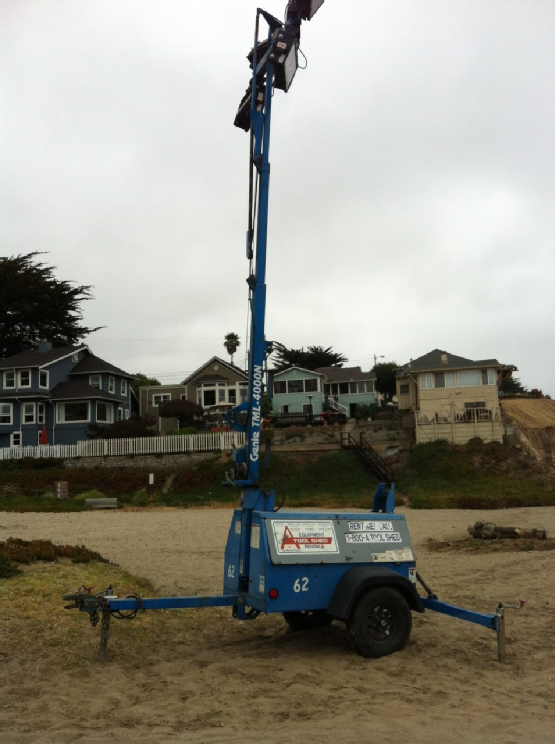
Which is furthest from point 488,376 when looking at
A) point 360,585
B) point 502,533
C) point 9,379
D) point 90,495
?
point 360,585

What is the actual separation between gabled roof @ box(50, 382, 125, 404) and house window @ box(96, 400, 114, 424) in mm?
809

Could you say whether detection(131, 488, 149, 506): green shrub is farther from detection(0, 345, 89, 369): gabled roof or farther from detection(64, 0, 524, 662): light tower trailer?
detection(64, 0, 524, 662): light tower trailer

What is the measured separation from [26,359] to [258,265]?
4316 centimetres

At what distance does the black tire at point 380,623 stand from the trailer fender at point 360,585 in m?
0.10

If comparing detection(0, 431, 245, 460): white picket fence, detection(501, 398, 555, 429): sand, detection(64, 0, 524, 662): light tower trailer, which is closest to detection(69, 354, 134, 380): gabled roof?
detection(0, 431, 245, 460): white picket fence

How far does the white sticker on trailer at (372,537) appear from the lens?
782 centimetres

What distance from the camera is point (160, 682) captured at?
688cm

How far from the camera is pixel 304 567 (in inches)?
294

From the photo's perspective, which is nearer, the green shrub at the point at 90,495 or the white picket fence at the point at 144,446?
the green shrub at the point at 90,495

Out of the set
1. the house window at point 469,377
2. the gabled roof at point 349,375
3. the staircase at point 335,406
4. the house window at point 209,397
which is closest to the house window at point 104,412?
the house window at point 209,397

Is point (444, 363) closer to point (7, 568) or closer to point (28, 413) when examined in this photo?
point (28, 413)

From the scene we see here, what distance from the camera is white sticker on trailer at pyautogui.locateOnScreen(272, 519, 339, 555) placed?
7.45 metres

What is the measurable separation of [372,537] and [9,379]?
147 ft

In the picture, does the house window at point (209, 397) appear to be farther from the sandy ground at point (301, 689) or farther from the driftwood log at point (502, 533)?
the sandy ground at point (301, 689)
